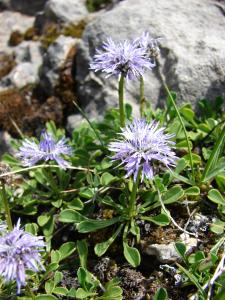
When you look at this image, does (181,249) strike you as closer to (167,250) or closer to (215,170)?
(167,250)

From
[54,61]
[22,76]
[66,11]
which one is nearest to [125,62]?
[54,61]

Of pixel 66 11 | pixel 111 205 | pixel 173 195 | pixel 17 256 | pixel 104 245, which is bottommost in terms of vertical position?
pixel 104 245

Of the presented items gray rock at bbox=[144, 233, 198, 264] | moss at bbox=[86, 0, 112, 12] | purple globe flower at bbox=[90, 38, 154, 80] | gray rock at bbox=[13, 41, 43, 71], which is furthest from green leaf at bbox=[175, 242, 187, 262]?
moss at bbox=[86, 0, 112, 12]

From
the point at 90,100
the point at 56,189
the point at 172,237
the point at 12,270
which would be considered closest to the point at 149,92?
the point at 90,100

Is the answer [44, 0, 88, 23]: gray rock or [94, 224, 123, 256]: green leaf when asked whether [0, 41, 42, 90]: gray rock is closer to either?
[44, 0, 88, 23]: gray rock

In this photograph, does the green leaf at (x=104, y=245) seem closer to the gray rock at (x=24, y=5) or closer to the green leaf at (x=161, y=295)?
the green leaf at (x=161, y=295)

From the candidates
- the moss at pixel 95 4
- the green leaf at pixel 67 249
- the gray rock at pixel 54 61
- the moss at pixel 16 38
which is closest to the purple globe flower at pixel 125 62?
the green leaf at pixel 67 249
